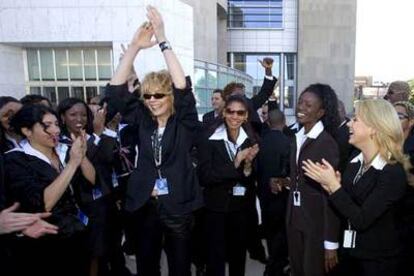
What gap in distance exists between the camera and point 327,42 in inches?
1374

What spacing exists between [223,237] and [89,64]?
1042 centimetres

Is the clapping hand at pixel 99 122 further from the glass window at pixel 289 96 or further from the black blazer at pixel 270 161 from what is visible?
the glass window at pixel 289 96

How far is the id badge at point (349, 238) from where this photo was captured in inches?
97.0

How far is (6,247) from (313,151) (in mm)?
2185

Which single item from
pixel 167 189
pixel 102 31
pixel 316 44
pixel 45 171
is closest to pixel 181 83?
pixel 167 189

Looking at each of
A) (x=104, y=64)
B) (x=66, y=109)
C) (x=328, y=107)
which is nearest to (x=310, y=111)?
(x=328, y=107)

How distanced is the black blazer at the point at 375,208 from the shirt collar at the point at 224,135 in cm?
115

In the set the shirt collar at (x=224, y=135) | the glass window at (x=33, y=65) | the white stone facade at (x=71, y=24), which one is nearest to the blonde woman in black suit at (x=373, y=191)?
the shirt collar at (x=224, y=135)

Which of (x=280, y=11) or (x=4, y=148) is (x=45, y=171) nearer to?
(x=4, y=148)

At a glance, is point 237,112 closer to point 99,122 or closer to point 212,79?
point 99,122

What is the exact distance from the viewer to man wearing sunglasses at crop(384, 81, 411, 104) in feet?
16.1

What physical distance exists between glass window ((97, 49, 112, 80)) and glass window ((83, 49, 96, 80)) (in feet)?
0.66

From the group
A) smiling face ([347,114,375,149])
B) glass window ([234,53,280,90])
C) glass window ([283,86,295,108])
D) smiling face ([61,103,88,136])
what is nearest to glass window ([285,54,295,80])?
glass window ([234,53,280,90])

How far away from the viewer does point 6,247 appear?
2156mm
